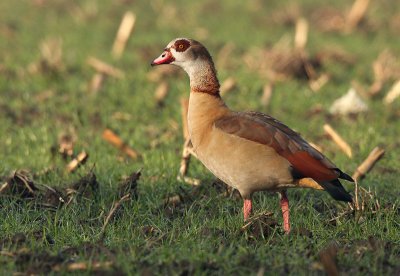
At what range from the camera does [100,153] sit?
8.90 metres

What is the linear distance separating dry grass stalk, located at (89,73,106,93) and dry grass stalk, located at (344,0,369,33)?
23.2 feet

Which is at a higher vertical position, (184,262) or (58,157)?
(184,262)

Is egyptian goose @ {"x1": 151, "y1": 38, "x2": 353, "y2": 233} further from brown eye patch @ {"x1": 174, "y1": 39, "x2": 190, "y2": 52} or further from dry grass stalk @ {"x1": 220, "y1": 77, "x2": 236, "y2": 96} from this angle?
dry grass stalk @ {"x1": 220, "y1": 77, "x2": 236, "y2": 96}

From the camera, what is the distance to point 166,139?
9.55 metres

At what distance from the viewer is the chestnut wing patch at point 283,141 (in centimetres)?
586

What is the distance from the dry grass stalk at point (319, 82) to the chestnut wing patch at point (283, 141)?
20.2 ft

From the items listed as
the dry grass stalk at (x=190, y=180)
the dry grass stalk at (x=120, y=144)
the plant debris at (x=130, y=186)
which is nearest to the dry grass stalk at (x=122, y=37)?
the dry grass stalk at (x=120, y=144)

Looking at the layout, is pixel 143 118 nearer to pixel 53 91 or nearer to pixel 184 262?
pixel 53 91

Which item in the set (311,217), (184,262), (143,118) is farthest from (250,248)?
(143,118)

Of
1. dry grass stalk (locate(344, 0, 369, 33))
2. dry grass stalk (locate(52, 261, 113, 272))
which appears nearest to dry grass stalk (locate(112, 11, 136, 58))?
dry grass stalk (locate(344, 0, 369, 33))

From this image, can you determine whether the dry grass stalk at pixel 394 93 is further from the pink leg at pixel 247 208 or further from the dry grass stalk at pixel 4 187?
the dry grass stalk at pixel 4 187

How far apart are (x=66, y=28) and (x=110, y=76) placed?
4140 millimetres

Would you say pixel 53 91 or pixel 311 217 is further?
pixel 53 91

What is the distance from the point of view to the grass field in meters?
5.30
